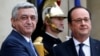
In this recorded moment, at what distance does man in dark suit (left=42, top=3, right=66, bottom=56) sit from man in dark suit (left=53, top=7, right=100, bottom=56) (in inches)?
14.0

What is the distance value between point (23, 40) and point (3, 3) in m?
1.42

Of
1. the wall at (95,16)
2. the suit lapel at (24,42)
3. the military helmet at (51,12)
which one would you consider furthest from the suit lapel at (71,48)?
the wall at (95,16)

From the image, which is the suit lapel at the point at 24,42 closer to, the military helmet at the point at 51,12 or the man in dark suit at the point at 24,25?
the man in dark suit at the point at 24,25

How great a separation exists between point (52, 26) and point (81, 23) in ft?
1.95

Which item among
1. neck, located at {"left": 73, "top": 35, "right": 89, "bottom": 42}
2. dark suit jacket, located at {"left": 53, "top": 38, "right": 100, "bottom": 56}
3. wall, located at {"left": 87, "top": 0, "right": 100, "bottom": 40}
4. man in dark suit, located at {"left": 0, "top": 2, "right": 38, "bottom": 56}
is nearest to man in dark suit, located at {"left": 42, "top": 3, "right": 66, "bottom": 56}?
dark suit jacket, located at {"left": 53, "top": 38, "right": 100, "bottom": 56}

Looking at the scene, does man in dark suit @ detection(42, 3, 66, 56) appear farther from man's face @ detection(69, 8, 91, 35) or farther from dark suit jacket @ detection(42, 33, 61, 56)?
man's face @ detection(69, 8, 91, 35)

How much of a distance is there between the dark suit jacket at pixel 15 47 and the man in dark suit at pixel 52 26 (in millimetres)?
720

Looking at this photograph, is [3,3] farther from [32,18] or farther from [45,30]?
[32,18]

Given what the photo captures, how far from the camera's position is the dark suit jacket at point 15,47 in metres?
3.16

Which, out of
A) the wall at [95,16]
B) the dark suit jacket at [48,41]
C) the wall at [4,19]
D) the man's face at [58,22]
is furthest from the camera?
the wall at [95,16]

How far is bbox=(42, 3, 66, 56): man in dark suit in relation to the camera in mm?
4094

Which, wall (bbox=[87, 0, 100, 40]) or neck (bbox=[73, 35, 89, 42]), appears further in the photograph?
wall (bbox=[87, 0, 100, 40])

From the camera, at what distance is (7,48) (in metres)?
3.17

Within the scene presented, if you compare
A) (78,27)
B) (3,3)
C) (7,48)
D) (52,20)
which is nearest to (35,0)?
(3,3)
